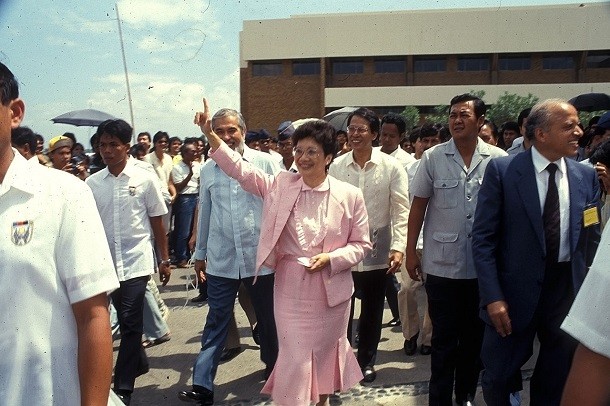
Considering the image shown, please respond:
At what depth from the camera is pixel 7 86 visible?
1.50 metres

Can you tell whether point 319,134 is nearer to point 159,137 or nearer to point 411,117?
point 159,137

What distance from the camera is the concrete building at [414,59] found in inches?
1368

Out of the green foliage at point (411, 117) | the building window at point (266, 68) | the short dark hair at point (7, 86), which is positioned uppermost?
the building window at point (266, 68)

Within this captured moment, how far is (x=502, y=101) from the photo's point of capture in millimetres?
34281

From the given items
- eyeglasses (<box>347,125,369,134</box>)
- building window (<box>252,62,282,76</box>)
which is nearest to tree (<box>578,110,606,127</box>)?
eyeglasses (<box>347,125,369,134</box>)

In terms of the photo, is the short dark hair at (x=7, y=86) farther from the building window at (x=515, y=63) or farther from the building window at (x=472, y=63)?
the building window at (x=515, y=63)

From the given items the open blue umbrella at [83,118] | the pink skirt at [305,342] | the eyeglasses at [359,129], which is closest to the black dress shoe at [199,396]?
the pink skirt at [305,342]

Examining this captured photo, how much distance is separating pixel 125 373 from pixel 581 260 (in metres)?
2.81

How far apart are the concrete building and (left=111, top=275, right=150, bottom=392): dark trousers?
3036cm

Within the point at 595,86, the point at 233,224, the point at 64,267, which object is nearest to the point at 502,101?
the point at 595,86

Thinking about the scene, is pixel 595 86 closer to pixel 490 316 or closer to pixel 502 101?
pixel 502 101

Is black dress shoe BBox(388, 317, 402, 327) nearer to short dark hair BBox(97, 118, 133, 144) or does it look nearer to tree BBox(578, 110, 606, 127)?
short dark hair BBox(97, 118, 133, 144)

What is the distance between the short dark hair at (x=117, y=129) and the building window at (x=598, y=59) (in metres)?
37.9

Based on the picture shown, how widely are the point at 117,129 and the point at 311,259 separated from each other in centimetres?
166
